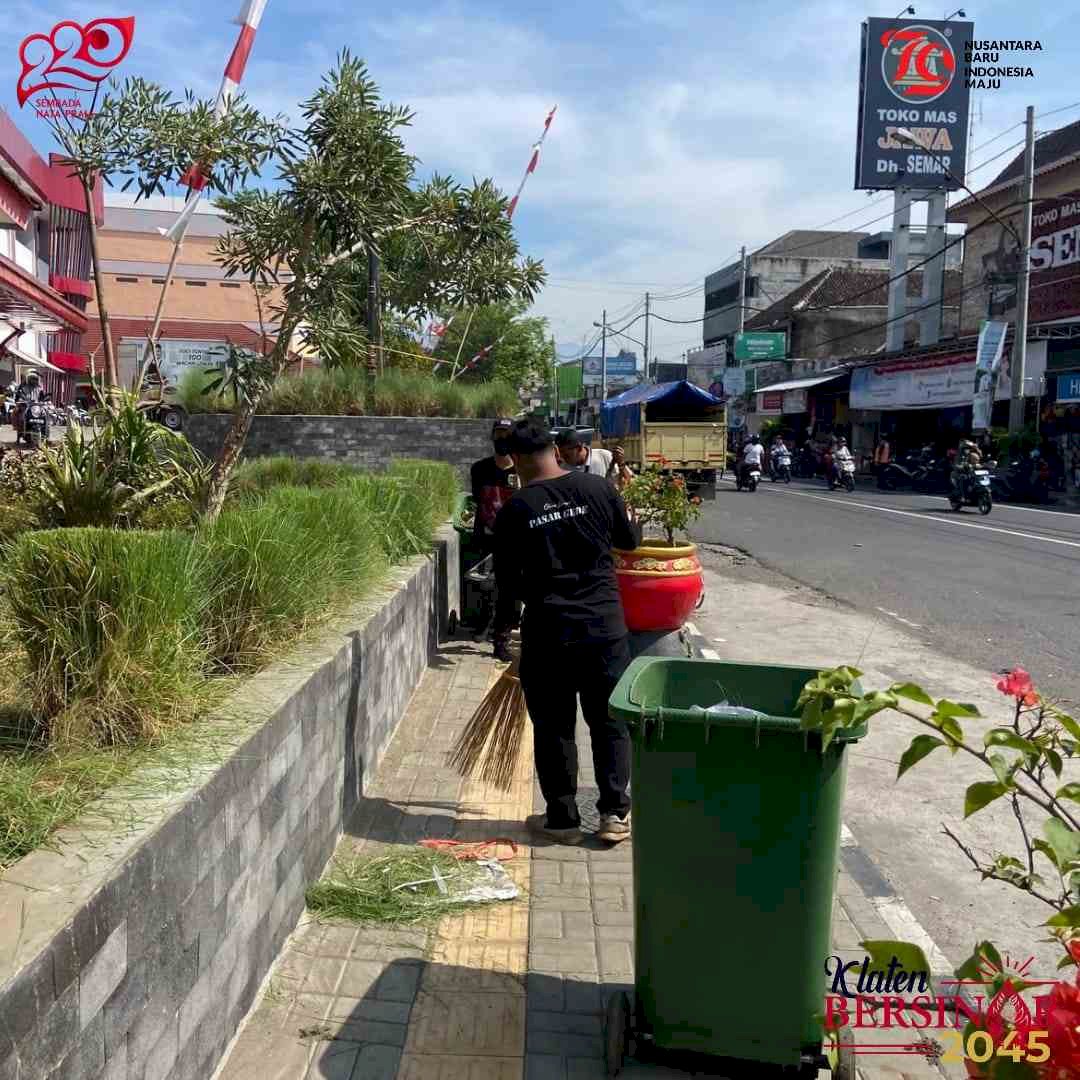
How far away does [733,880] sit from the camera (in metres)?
2.80

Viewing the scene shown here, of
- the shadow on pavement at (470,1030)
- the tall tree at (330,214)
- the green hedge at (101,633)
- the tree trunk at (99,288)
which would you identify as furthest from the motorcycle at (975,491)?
the green hedge at (101,633)

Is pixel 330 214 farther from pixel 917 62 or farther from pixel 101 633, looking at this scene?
pixel 917 62

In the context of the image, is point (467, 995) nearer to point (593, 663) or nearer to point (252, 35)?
point (593, 663)

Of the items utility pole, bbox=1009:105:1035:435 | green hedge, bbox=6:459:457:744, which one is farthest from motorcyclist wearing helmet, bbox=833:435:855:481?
green hedge, bbox=6:459:457:744

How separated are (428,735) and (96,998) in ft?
12.9

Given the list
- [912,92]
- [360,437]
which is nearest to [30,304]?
[360,437]

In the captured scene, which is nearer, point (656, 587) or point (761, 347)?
point (656, 587)

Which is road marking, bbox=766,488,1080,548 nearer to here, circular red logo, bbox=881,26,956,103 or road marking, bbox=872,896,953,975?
road marking, bbox=872,896,953,975

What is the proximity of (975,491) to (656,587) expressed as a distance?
644 inches

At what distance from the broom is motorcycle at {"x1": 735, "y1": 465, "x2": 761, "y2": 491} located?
22480mm

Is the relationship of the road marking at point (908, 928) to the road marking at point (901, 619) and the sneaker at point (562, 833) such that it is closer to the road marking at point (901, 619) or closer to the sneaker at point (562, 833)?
the sneaker at point (562, 833)

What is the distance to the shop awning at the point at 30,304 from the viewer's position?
34.2ft

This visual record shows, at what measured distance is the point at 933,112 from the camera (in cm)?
4188

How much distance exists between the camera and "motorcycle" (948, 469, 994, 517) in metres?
20.4
